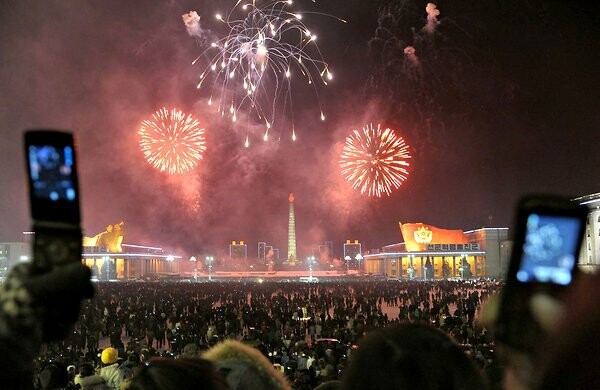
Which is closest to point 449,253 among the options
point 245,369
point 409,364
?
point 245,369

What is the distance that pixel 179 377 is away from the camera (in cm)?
203

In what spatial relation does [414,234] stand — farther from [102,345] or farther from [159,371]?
[159,371]

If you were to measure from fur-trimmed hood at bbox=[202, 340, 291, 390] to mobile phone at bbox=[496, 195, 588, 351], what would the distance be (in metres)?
1.28

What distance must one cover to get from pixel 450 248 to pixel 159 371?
308 feet

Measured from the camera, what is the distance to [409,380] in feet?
5.18

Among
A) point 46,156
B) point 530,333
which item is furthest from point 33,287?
point 530,333

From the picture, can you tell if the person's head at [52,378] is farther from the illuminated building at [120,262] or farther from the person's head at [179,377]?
the illuminated building at [120,262]

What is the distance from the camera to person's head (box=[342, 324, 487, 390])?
1.58 m

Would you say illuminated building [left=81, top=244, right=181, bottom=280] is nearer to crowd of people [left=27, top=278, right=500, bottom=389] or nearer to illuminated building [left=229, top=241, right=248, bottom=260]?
illuminated building [left=229, top=241, right=248, bottom=260]

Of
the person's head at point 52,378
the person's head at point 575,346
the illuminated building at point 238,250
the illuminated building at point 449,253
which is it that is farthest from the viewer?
the illuminated building at point 238,250

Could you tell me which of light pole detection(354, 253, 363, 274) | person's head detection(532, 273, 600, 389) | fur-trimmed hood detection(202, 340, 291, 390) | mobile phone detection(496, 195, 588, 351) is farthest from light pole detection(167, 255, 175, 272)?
person's head detection(532, 273, 600, 389)

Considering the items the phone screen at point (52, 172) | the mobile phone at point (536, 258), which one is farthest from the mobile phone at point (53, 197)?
the mobile phone at point (536, 258)

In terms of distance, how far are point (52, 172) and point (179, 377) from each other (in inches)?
36.0

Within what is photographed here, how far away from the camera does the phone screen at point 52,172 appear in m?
1.96
